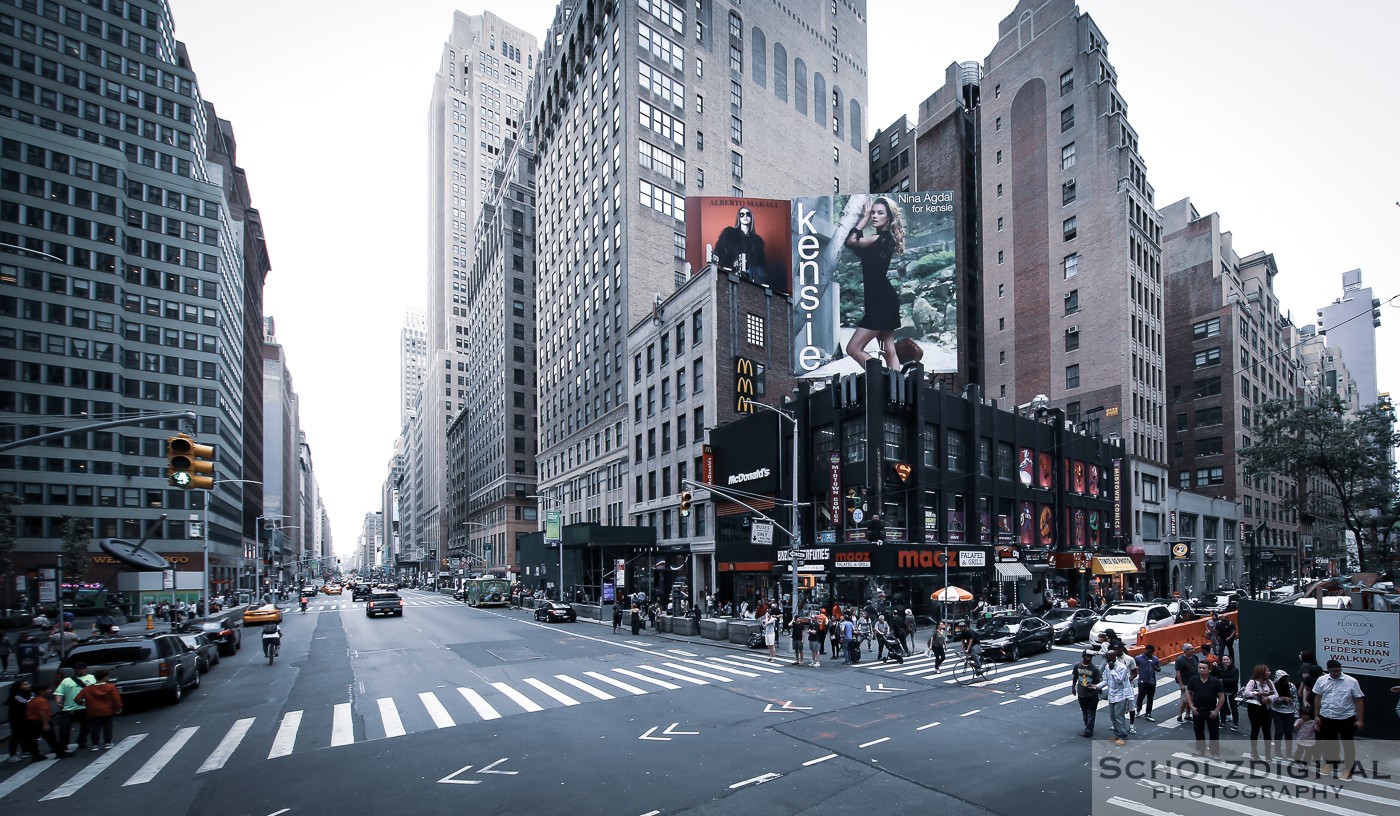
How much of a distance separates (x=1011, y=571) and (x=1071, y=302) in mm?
31005

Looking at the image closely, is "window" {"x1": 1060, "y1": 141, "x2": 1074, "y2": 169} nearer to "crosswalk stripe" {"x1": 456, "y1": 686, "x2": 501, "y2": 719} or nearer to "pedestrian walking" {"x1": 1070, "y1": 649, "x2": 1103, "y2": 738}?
"pedestrian walking" {"x1": 1070, "y1": 649, "x2": 1103, "y2": 738}

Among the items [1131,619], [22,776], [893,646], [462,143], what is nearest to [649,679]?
[893,646]

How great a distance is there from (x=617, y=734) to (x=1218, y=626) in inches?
679

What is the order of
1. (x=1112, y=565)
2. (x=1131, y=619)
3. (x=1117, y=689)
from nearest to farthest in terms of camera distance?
(x=1117, y=689)
(x=1131, y=619)
(x=1112, y=565)

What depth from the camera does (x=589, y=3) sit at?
235ft

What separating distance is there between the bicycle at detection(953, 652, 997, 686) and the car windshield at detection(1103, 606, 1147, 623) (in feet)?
20.5

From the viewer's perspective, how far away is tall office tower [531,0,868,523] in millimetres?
63281

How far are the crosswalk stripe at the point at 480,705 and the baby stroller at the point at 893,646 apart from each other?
45.1ft

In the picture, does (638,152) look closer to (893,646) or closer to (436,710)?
(893,646)

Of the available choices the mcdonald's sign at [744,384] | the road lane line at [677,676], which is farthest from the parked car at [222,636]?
the mcdonald's sign at [744,384]

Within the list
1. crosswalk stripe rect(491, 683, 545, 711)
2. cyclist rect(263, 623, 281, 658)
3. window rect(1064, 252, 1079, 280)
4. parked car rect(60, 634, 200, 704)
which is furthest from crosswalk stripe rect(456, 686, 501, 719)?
window rect(1064, 252, 1079, 280)

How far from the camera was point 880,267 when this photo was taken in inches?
2203

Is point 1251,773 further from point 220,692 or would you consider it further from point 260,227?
point 260,227

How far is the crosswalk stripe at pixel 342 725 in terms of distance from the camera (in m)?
14.8
